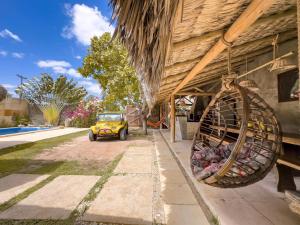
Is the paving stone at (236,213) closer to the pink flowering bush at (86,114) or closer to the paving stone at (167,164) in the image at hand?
the paving stone at (167,164)

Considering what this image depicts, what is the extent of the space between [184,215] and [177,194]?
594 millimetres

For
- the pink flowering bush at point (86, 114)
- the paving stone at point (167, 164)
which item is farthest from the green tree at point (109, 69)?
the paving stone at point (167, 164)

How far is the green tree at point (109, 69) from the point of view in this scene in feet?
39.3

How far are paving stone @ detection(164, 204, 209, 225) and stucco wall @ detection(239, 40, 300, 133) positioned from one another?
231 cm

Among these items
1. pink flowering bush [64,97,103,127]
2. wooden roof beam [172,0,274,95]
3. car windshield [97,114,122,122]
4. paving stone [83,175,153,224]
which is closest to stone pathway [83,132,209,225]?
paving stone [83,175,153,224]

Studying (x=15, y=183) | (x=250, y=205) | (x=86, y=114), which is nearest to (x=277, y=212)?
(x=250, y=205)

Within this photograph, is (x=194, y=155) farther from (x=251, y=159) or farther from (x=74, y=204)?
(x=74, y=204)

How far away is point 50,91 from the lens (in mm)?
21547

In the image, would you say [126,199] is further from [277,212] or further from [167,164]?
[167,164]

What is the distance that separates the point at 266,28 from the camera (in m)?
2.54

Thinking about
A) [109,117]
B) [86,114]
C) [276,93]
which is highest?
[276,93]

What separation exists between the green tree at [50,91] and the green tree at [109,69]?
7.16 metres

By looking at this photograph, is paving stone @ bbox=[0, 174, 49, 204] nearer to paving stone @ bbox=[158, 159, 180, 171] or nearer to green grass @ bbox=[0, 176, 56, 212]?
green grass @ bbox=[0, 176, 56, 212]

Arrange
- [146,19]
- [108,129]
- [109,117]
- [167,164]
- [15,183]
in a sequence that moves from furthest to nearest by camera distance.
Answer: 1. [109,117]
2. [108,129]
3. [167,164]
4. [15,183]
5. [146,19]
